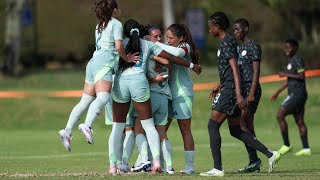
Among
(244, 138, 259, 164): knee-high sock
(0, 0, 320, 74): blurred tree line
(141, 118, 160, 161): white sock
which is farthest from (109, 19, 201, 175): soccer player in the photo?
(0, 0, 320, 74): blurred tree line

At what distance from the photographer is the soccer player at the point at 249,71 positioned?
48.3 feet

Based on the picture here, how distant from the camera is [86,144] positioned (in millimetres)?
22031

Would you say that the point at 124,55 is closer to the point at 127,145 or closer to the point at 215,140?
the point at 127,145

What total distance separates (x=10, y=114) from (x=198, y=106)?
531cm

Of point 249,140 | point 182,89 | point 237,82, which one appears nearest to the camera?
point 237,82

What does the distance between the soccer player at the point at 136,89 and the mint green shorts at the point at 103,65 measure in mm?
148

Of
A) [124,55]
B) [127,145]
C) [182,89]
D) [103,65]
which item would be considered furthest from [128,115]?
[124,55]

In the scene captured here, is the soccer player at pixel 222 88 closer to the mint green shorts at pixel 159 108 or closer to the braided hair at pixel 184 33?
the braided hair at pixel 184 33

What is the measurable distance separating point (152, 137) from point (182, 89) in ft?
2.89

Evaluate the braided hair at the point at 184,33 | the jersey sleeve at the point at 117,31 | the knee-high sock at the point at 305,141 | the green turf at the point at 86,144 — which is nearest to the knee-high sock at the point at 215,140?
the green turf at the point at 86,144

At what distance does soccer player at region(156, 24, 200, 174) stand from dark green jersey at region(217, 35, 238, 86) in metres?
0.58

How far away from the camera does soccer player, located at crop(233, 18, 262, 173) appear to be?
14.7 m

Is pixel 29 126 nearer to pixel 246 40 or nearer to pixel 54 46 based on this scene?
pixel 246 40

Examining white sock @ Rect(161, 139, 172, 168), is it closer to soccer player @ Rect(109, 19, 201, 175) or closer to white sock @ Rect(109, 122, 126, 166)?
soccer player @ Rect(109, 19, 201, 175)
